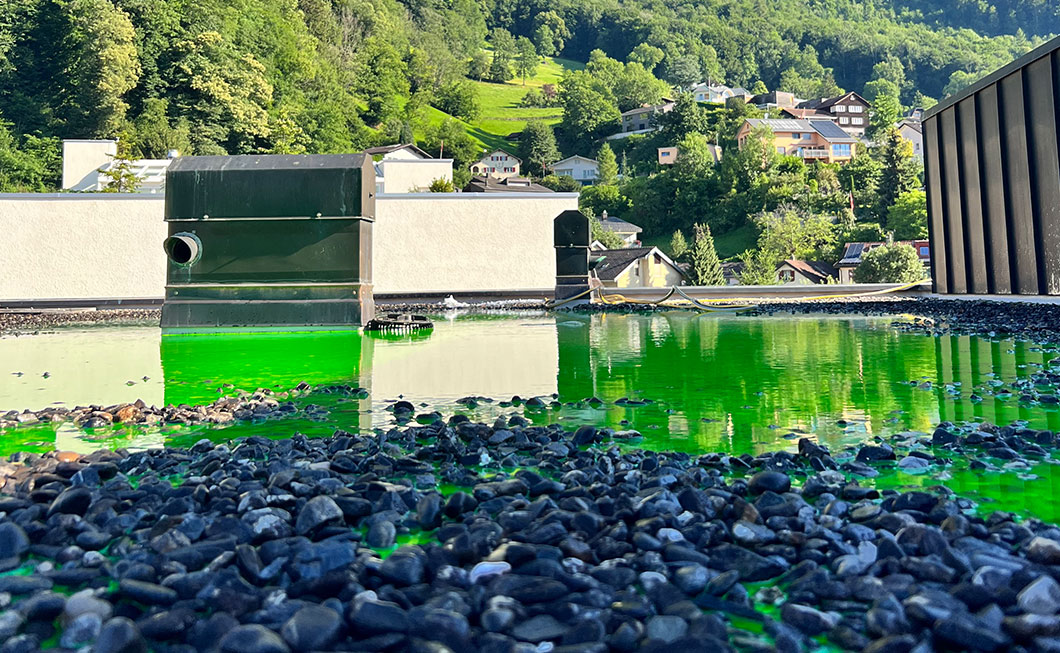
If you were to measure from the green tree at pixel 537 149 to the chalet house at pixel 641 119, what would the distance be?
14512 millimetres

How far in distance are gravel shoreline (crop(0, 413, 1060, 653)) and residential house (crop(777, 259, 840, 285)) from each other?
5483 centimetres

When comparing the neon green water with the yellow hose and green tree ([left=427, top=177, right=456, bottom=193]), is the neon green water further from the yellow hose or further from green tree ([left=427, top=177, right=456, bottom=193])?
green tree ([left=427, top=177, right=456, bottom=193])

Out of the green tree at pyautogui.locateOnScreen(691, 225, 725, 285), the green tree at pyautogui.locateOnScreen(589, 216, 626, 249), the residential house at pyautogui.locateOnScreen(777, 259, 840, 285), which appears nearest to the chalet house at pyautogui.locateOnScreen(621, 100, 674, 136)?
the green tree at pyautogui.locateOnScreen(589, 216, 626, 249)

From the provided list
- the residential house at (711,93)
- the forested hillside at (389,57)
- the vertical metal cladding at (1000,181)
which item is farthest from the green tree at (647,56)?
the vertical metal cladding at (1000,181)

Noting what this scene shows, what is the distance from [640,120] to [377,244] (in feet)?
348

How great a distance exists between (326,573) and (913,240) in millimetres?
69824

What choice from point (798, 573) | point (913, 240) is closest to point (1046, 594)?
point (798, 573)

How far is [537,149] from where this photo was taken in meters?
102

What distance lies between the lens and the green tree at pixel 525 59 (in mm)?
133875

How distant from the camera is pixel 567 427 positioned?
3111mm

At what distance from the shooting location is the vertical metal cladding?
29.4ft

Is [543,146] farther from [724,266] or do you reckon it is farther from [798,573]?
[798,573]

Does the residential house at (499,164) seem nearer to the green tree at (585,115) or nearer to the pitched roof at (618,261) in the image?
the green tree at (585,115)

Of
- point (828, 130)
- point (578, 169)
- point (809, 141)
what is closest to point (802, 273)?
point (578, 169)
